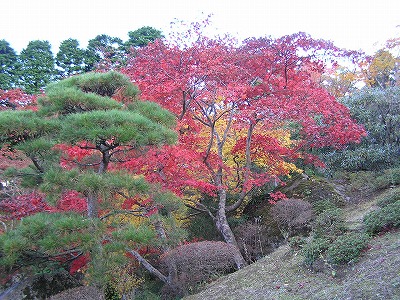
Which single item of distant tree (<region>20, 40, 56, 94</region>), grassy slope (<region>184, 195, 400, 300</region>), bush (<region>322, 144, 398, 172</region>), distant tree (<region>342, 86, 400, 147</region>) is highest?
distant tree (<region>20, 40, 56, 94</region>)

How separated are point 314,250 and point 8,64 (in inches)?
723

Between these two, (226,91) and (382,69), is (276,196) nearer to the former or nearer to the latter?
(226,91)

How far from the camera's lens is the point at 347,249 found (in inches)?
189

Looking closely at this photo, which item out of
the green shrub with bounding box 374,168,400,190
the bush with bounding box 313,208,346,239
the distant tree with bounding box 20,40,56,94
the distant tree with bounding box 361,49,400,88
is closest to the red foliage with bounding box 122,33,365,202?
the green shrub with bounding box 374,168,400,190

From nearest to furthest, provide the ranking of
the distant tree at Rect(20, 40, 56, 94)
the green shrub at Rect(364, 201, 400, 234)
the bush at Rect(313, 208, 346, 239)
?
the green shrub at Rect(364, 201, 400, 234) → the bush at Rect(313, 208, 346, 239) → the distant tree at Rect(20, 40, 56, 94)

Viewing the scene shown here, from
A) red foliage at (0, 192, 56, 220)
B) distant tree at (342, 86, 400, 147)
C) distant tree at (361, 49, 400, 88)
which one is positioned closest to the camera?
red foliage at (0, 192, 56, 220)

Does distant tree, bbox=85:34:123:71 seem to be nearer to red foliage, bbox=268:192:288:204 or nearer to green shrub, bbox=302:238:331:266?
red foliage, bbox=268:192:288:204

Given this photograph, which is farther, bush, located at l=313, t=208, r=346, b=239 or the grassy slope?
bush, located at l=313, t=208, r=346, b=239

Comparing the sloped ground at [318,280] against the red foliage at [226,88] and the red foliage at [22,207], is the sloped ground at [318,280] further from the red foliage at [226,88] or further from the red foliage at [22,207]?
the red foliage at [22,207]

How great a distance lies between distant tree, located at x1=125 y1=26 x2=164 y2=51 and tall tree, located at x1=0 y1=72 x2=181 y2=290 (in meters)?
14.7

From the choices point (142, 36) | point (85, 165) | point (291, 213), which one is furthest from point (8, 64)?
point (291, 213)

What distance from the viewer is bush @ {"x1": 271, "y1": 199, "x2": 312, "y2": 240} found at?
8.16 m

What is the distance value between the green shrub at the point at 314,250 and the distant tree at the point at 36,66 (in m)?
16.0

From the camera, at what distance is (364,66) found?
59.4 feet
